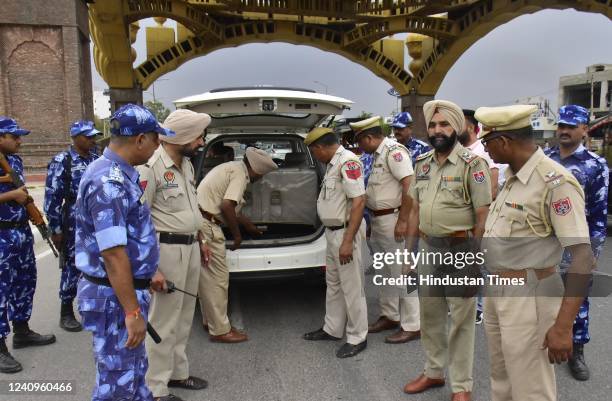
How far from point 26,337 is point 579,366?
4048 mm

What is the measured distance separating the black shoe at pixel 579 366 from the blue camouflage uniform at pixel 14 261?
392 cm

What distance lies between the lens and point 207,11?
17.9 meters

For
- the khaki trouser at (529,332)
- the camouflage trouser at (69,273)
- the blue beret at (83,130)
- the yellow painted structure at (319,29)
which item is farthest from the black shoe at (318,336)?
the yellow painted structure at (319,29)

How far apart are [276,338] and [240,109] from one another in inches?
73.7

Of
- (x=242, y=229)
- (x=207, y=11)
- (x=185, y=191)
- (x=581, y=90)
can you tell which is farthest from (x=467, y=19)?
(x=581, y=90)

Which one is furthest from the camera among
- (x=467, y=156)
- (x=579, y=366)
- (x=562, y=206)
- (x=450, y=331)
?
(x=579, y=366)

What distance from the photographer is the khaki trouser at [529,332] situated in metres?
1.91

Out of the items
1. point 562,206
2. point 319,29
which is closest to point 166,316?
point 562,206

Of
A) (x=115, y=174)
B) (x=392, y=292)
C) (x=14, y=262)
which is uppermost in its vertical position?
(x=115, y=174)

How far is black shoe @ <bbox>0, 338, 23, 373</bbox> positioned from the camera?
3.03m

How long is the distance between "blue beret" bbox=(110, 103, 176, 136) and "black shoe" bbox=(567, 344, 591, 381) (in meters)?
3.01

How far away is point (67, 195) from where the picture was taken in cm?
361

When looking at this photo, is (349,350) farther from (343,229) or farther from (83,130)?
(83,130)

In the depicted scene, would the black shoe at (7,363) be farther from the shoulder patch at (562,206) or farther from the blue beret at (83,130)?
the shoulder patch at (562,206)
